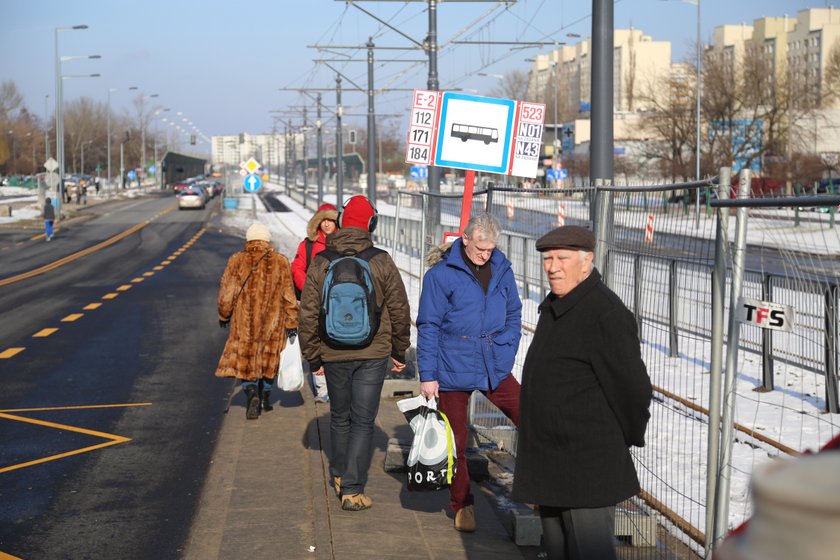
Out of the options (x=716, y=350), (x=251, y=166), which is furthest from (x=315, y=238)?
(x=251, y=166)

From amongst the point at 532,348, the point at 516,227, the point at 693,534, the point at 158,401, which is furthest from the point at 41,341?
the point at 532,348

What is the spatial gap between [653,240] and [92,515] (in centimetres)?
358

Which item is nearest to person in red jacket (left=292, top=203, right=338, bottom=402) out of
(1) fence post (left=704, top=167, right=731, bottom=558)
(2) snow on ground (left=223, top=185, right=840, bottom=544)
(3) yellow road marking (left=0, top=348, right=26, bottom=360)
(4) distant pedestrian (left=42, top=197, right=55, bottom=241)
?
(2) snow on ground (left=223, top=185, right=840, bottom=544)

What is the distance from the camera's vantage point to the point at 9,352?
1421 centimetres

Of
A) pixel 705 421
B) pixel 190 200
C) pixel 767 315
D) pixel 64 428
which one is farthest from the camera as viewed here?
pixel 190 200

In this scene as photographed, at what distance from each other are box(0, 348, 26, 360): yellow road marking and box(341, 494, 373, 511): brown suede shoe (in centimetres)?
812

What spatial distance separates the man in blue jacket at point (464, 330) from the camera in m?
6.34

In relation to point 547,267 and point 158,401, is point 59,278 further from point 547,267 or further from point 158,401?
point 547,267

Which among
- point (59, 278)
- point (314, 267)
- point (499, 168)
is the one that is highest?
point (499, 168)

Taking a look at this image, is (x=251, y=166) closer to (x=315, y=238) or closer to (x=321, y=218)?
(x=315, y=238)

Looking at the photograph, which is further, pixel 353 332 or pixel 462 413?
pixel 353 332

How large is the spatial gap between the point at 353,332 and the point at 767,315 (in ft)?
9.94

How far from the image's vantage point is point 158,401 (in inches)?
430

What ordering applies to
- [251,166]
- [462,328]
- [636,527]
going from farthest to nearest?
1. [251,166]
2. [462,328]
3. [636,527]
